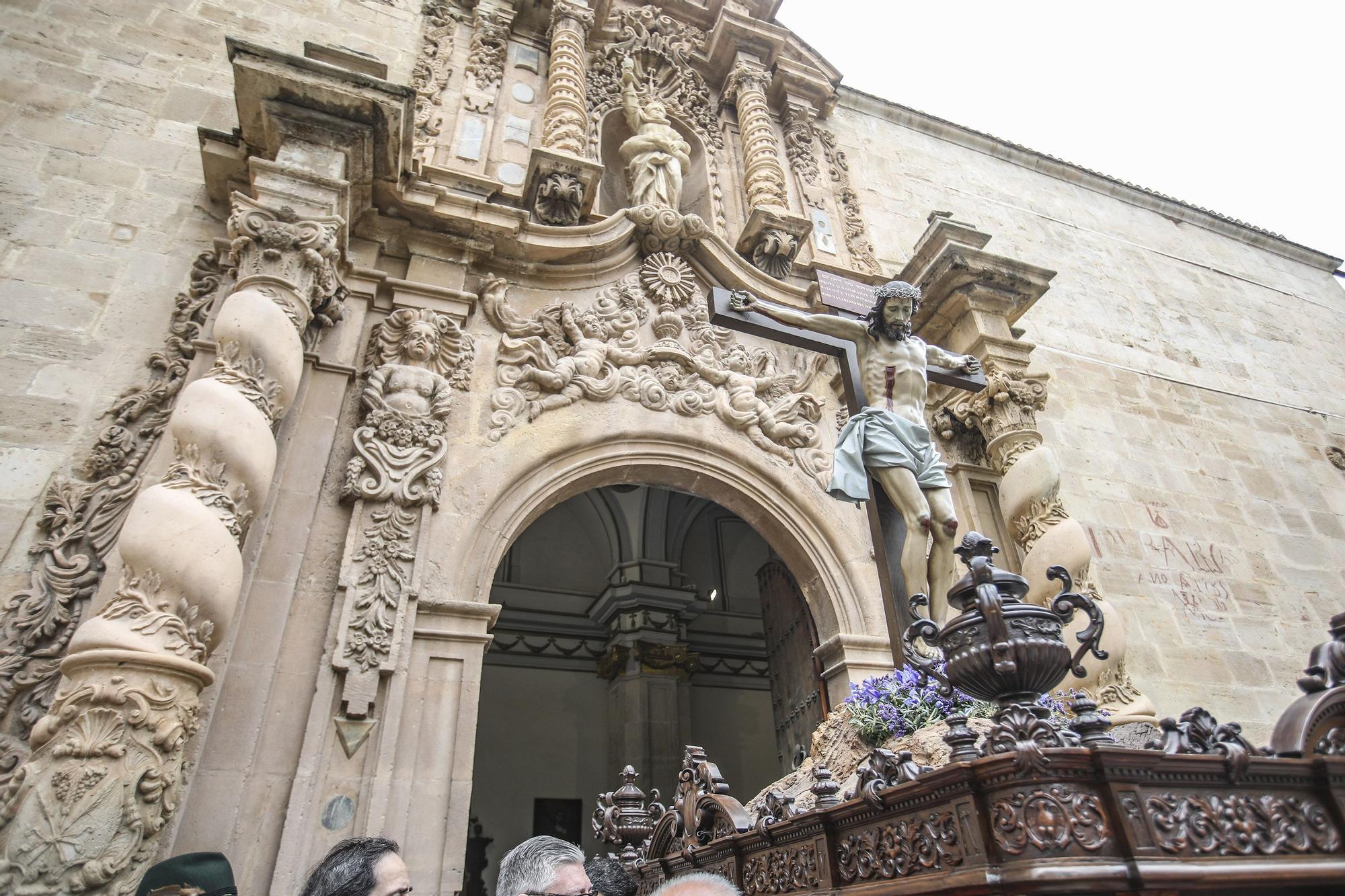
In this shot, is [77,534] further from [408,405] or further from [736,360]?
[736,360]

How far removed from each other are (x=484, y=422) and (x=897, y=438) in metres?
2.76

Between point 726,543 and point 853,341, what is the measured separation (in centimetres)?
791

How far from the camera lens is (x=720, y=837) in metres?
2.53

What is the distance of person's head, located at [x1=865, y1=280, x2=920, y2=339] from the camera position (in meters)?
4.07

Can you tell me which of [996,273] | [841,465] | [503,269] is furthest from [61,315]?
[996,273]

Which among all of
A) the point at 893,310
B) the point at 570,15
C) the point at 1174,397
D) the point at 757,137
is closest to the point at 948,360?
the point at 893,310

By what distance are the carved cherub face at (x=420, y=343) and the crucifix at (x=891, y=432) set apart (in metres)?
2.04

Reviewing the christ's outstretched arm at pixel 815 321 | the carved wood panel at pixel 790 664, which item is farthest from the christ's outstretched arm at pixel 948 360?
the carved wood panel at pixel 790 664

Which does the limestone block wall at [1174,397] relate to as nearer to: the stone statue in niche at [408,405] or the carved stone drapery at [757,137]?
the carved stone drapery at [757,137]

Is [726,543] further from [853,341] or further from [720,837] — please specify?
[720,837]

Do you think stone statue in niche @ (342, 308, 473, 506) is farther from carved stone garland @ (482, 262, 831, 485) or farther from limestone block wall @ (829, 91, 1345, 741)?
limestone block wall @ (829, 91, 1345, 741)

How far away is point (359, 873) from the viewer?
1.99m

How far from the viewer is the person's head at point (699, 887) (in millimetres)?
1428

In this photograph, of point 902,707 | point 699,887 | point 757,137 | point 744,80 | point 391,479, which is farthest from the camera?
point 744,80
